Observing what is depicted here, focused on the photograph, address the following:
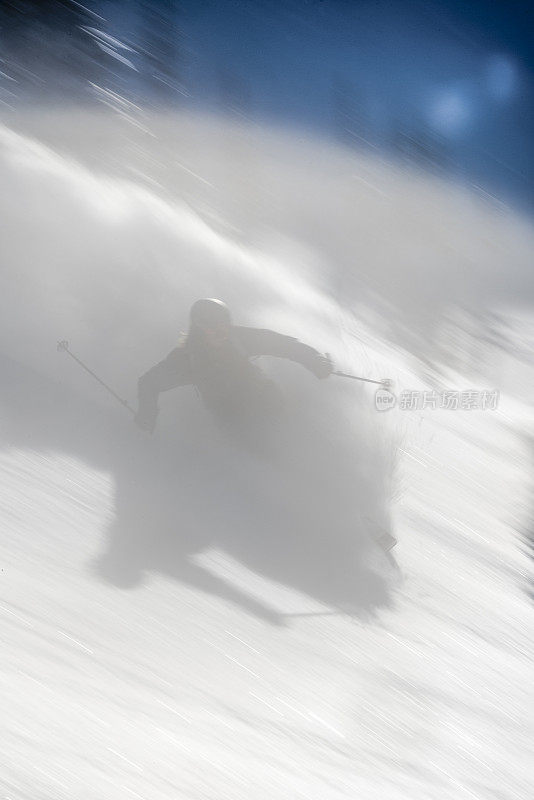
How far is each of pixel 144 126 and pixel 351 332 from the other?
3.96 feet

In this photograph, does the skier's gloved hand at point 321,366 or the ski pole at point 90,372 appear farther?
the skier's gloved hand at point 321,366

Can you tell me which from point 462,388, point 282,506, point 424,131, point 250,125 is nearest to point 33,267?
point 282,506

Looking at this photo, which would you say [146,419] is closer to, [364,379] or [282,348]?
[282,348]

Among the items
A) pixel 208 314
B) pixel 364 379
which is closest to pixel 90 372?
pixel 208 314

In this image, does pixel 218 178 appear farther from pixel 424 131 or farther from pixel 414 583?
pixel 414 583

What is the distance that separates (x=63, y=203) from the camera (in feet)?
7.48

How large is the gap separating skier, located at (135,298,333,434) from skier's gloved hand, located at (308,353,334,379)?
8 cm

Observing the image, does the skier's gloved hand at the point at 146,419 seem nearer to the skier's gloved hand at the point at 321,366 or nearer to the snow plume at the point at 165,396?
the snow plume at the point at 165,396

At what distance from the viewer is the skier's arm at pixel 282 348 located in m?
1.95

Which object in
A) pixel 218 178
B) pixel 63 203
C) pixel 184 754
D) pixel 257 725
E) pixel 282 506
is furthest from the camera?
pixel 218 178

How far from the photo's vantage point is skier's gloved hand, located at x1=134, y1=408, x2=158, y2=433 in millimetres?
1930

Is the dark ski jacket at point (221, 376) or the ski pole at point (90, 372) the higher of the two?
the dark ski jacket at point (221, 376)

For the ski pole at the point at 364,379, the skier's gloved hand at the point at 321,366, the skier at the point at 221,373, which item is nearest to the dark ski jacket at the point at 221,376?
the skier at the point at 221,373

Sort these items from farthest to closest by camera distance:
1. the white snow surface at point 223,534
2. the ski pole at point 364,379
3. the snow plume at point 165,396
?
the ski pole at point 364,379
the snow plume at point 165,396
the white snow surface at point 223,534
